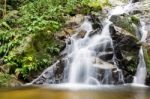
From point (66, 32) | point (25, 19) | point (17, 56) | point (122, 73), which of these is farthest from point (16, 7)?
point (122, 73)

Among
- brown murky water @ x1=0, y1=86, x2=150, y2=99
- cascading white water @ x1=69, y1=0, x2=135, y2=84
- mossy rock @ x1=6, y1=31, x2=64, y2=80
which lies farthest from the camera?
mossy rock @ x1=6, y1=31, x2=64, y2=80

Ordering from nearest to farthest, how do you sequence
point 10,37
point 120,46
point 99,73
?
point 99,73 → point 120,46 → point 10,37

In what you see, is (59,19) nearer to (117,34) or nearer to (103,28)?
(103,28)

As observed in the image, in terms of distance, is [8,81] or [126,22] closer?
[8,81]

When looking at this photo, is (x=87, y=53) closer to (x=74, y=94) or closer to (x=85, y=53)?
(x=85, y=53)

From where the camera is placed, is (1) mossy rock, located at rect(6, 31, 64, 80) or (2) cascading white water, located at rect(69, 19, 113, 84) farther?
(1) mossy rock, located at rect(6, 31, 64, 80)

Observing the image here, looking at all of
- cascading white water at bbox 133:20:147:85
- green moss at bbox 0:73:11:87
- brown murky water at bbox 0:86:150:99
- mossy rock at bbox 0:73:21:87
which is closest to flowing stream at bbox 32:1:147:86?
cascading white water at bbox 133:20:147:85

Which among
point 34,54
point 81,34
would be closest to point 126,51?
point 81,34

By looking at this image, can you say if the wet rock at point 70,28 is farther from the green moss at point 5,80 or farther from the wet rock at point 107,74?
the green moss at point 5,80

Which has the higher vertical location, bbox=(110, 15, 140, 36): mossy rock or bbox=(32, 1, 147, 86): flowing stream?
bbox=(110, 15, 140, 36): mossy rock

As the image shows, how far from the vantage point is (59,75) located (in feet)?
41.4

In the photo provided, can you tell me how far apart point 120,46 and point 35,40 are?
3668 millimetres

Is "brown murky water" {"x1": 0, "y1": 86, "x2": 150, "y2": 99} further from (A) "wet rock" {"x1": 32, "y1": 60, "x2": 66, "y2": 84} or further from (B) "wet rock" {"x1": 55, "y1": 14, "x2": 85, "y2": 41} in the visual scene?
(B) "wet rock" {"x1": 55, "y1": 14, "x2": 85, "y2": 41}

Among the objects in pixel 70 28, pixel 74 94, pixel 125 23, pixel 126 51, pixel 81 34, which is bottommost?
pixel 74 94
